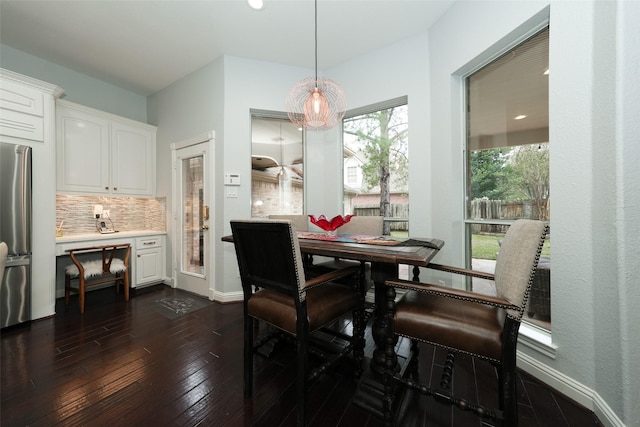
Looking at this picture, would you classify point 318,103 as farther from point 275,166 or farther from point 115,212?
point 115,212

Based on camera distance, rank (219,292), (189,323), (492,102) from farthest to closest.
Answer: (219,292)
(189,323)
(492,102)

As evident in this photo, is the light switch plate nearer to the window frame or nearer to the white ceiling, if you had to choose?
the white ceiling

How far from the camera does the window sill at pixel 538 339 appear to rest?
1.51 m

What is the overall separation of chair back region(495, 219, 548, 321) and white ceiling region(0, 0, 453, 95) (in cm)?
243

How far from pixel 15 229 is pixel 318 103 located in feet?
10.4

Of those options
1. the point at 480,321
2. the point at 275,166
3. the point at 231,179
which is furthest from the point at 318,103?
the point at 480,321

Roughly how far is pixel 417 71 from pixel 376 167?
1165 mm

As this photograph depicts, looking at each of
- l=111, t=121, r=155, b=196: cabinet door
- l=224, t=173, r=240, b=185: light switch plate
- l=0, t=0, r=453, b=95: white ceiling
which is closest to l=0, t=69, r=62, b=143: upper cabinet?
l=0, t=0, r=453, b=95: white ceiling

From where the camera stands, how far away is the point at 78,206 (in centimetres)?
333

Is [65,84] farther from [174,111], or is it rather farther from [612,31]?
[612,31]

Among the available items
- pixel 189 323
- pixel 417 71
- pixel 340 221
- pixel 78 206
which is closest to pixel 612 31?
pixel 417 71

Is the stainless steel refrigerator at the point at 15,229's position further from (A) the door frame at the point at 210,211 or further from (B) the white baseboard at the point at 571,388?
(B) the white baseboard at the point at 571,388

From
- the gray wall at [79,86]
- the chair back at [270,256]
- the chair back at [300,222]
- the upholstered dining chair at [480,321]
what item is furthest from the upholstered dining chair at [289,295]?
the gray wall at [79,86]

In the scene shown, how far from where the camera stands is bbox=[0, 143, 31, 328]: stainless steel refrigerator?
2189 mm
